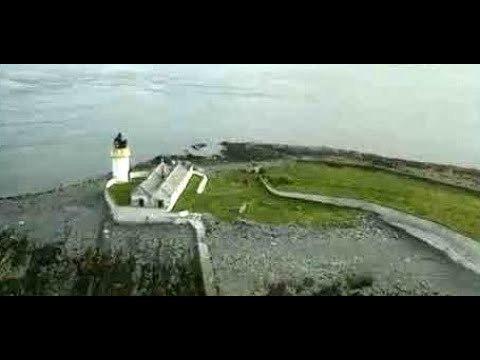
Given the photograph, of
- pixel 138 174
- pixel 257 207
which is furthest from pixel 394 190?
pixel 138 174

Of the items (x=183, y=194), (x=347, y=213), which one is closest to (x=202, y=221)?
(x=183, y=194)

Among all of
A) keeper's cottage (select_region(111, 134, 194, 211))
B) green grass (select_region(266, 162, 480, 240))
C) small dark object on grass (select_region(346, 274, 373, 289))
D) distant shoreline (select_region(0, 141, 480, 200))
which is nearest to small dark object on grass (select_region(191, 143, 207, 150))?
distant shoreline (select_region(0, 141, 480, 200))

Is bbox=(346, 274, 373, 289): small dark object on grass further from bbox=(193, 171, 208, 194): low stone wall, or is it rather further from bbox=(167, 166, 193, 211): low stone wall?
bbox=(193, 171, 208, 194): low stone wall

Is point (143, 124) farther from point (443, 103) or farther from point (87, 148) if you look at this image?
point (443, 103)

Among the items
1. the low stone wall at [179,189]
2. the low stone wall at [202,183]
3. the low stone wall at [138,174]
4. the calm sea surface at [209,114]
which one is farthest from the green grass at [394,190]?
the calm sea surface at [209,114]

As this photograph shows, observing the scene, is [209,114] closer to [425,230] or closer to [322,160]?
[322,160]

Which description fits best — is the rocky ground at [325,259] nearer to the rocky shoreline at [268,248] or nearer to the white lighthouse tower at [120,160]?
the rocky shoreline at [268,248]

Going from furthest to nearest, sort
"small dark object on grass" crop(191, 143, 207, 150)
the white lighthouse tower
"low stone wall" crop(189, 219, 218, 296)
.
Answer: "small dark object on grass" crop(191, 143, 207, 150), the white lighthouse tower, "low stone wall" crop(189, 219, 218, 296)
